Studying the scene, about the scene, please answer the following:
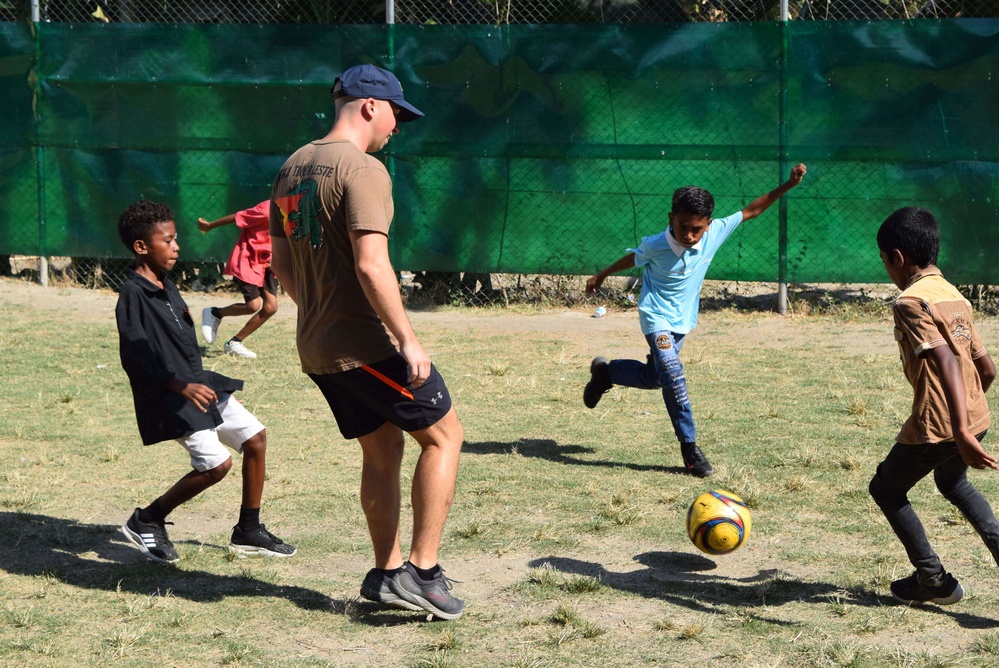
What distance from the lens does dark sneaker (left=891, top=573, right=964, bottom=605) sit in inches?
182

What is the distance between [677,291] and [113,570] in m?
3.46

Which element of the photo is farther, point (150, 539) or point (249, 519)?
point (249, 519)

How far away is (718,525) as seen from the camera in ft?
16.7

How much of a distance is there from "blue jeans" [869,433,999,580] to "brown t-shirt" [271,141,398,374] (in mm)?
1938

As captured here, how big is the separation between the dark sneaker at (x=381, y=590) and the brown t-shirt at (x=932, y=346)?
197 cm

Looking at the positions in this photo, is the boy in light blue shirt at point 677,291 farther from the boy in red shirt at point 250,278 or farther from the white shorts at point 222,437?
the boy in red shirt at point 250,278

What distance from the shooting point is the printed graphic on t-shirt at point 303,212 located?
4.43 meters

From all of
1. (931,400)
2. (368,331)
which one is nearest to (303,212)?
(368,331)

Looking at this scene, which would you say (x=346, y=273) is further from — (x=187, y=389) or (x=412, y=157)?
(x=412, y=157)

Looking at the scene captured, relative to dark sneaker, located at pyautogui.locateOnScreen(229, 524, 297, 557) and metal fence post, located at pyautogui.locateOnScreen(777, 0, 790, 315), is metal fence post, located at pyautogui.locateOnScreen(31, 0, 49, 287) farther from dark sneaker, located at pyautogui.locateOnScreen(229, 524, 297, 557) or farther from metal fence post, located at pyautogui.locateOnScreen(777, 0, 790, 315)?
dark sneaker, located at pyautogui.locateOnScreen(229, 524, 297, 557)

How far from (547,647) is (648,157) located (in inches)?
312

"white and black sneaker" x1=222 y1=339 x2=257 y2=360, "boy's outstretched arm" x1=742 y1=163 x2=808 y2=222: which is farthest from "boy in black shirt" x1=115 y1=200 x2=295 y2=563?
"white and black sneaker" x1=222 y1=339 x2=257 y2=360

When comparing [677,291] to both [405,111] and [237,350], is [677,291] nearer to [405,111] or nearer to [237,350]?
[405,111]

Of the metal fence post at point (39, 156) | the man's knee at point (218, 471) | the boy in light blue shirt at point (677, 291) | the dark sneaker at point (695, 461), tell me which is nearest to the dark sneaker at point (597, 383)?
the boy in light blue shirt at point (677, 291)
